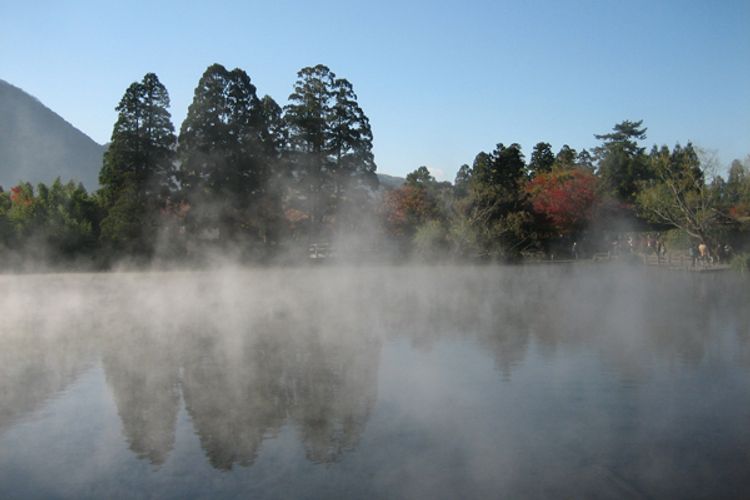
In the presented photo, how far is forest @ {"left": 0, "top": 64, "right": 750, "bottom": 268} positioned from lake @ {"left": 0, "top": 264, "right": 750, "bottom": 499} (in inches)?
555

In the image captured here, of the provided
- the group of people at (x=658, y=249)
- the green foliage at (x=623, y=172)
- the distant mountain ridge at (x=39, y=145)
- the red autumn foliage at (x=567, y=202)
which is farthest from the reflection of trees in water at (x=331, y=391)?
the distant mountain ridge at (x=39, y=145)

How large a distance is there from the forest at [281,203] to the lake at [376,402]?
14.1 m

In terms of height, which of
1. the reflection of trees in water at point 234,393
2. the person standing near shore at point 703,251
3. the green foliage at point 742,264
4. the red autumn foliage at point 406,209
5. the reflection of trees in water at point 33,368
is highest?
the red autumn foliage at point 406,209

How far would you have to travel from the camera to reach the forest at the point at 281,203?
2573cm

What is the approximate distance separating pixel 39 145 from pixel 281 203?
292ft

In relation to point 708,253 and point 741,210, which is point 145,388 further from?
point 741,210

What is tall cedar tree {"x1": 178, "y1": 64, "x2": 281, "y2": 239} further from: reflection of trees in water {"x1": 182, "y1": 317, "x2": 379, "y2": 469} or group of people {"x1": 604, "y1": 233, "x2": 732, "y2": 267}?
reflection of trees in water {"x1": 182, "y1": 317, "x2": 379, "y2": 469}

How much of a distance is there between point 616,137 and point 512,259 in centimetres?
4787

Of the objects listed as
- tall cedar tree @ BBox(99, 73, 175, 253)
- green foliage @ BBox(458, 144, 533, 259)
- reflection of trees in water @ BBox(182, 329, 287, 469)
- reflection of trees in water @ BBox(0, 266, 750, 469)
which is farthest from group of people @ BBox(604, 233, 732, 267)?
reflection of trees in water @ BBox(182, 329, 287, 469)

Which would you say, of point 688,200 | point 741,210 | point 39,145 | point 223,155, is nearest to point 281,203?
point 223,155

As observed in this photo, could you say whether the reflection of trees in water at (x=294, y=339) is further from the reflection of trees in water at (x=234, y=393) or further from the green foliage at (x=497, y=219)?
the green foliage at (x=497, y=219)

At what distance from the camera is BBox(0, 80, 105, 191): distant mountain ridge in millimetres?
98688

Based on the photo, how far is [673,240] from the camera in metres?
30.9

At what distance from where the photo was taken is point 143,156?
2734cm
